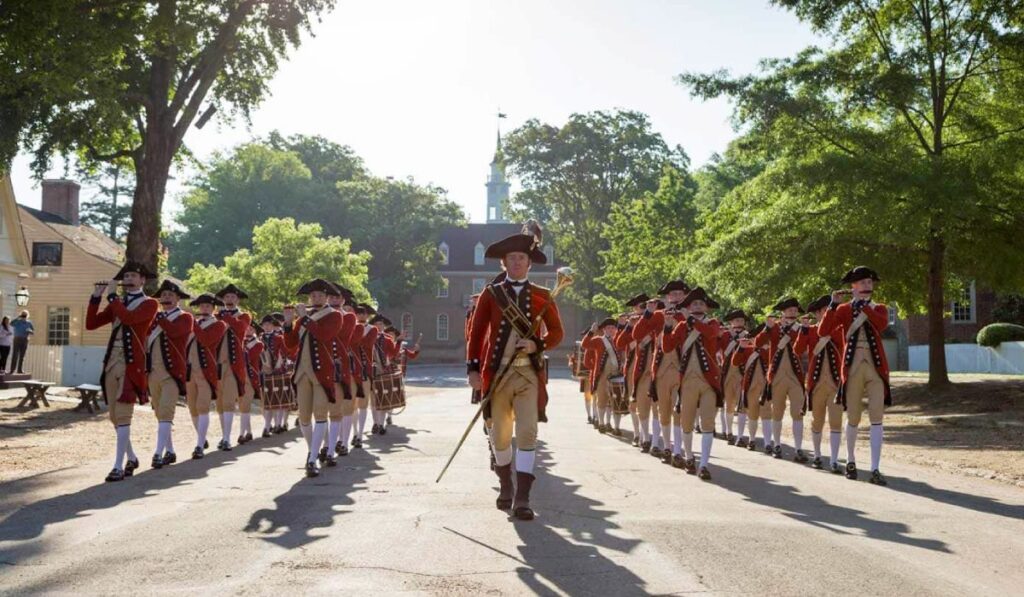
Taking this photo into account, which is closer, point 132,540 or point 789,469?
point 132,540

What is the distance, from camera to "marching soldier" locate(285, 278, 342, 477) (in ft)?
38.6

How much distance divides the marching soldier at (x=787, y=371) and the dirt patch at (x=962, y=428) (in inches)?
70.9

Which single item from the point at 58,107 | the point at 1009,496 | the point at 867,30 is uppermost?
the point at 867,30

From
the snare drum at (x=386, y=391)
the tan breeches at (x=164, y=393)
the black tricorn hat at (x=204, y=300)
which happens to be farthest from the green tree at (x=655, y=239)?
the tan breeches at (x=164, y=393)

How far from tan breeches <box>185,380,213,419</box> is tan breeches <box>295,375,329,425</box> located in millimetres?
2444

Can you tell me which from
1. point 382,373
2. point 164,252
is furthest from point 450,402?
point 382,373

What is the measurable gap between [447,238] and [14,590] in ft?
276

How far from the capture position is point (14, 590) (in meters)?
5.68

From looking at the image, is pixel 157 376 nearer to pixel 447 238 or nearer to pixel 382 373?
pixel 382 373

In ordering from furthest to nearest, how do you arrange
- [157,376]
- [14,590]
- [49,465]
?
[49,465] → [157,376] → [14,590]

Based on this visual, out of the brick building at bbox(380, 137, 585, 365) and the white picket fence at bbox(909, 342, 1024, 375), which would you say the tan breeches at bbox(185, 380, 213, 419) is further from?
the brick building at bbox(380, 137, 585, 365)

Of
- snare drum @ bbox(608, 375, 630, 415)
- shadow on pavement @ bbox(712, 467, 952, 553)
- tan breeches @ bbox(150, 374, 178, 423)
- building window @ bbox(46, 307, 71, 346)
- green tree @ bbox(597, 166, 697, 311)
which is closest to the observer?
shadow on pavement @ bbox(712, 467, 952, 553)

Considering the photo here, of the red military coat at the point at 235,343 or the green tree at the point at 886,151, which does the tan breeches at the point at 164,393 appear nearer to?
the red military coat at the point at 235,343

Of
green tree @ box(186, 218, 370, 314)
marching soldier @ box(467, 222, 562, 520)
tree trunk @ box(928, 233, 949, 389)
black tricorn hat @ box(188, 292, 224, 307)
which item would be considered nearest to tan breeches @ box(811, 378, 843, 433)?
marching soldier @ box(467, 222, 562, 520)
